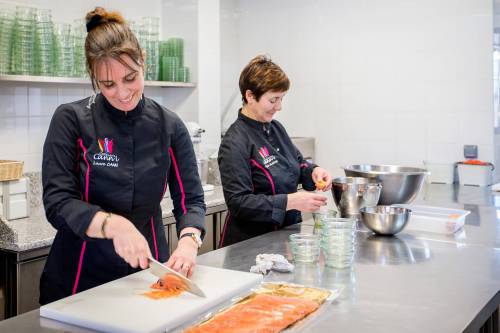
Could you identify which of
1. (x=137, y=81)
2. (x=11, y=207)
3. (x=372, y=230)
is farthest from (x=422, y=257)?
(x=11, y=207)

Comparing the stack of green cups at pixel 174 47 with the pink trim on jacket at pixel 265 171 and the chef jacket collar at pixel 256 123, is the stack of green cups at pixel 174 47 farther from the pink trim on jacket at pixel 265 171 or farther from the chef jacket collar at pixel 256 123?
the pink trim on jacket at pixel 265 171

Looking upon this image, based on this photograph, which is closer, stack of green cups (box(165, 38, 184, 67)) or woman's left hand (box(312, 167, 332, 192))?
woman's left hand (box(312, 167, 332, 192))

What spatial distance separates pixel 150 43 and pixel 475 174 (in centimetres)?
235

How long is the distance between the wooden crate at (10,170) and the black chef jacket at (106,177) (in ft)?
3.39

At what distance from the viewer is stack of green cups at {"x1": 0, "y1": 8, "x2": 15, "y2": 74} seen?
3.08 meters

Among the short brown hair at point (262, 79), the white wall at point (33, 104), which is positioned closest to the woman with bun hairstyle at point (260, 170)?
the short brown hair at point (262, 79)

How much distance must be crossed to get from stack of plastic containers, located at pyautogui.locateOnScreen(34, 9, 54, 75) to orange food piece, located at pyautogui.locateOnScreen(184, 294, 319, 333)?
7.08 ft

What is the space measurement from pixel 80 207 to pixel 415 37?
3346 millimetres

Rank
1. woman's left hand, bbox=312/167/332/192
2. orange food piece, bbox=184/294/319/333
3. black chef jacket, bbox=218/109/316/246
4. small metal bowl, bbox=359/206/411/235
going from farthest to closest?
woman's left hand, bbox=312/167/332/192 → black chef jacket, bbox=218/109/316/246 → small metal bowl, bbox=359/206/411/235 → orange food piece, bbox=184/294/319/333

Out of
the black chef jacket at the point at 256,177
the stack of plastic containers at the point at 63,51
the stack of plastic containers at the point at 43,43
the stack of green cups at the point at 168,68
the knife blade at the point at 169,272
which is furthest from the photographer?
the stack of green cups at the point at 168,68

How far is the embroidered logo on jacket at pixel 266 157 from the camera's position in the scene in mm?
2656

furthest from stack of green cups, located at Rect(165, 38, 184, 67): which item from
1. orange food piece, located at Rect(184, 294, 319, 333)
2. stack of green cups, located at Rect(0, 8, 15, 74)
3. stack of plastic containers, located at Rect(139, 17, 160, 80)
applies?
A: orange food piece, located at Rect(184, 294, 319, 333)

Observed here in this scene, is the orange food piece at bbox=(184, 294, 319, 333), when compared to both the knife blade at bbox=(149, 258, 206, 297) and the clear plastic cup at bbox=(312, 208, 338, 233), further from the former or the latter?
the clear plastic cup at bbox=(312, 208, 338, 233)

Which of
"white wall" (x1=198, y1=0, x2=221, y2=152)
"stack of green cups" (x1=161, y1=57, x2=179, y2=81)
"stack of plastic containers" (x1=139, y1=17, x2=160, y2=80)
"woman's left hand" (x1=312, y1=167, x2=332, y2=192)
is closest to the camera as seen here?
"woman's left hand" (x1=312, y1=167, x2=332, y2=192)
